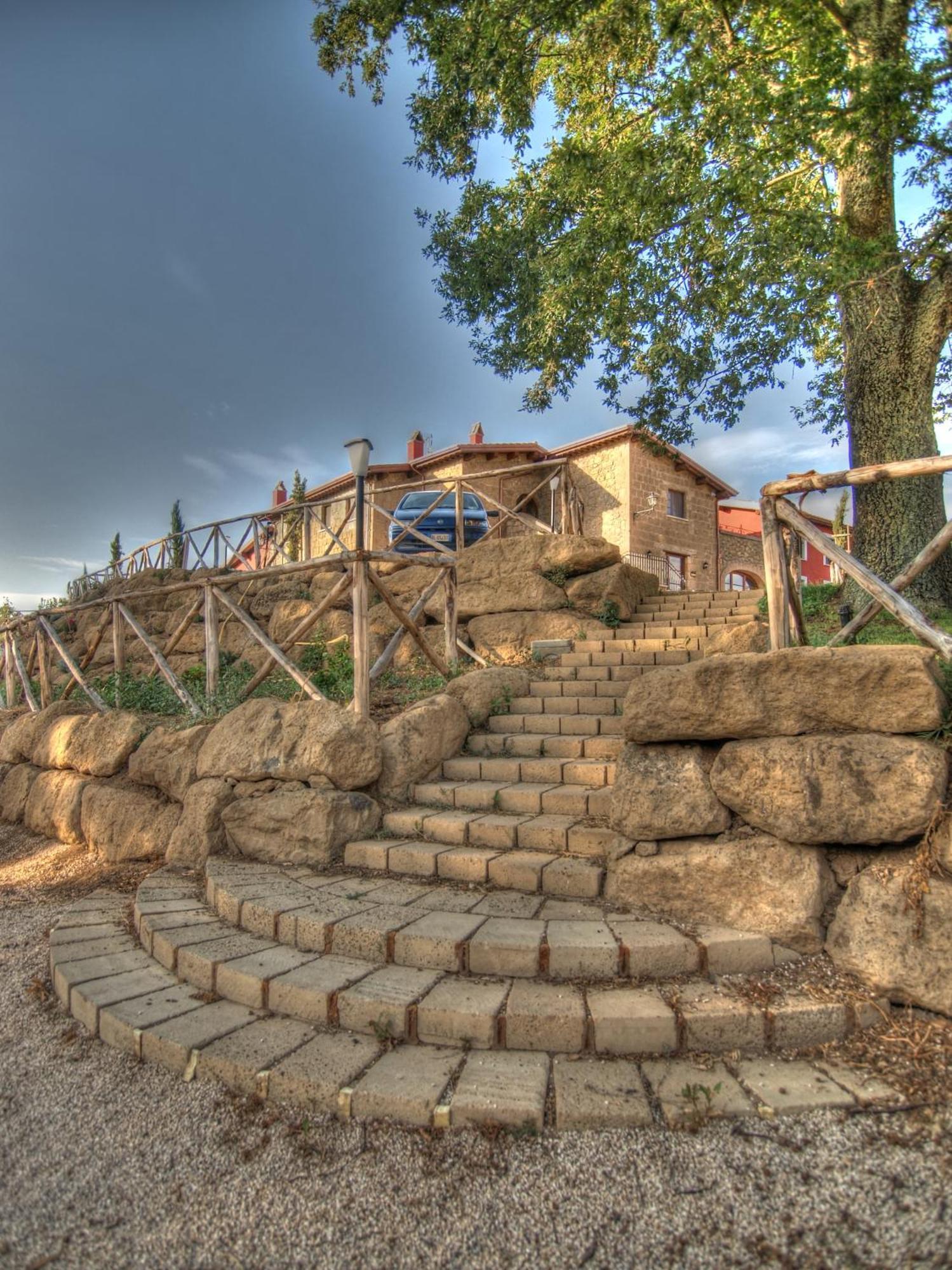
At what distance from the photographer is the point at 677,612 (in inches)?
276

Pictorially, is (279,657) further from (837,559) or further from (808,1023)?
(808,1023)

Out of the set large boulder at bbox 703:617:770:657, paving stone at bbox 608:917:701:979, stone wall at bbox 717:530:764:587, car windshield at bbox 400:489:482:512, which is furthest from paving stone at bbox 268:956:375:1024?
stone wall at bbox 717:530:764:587

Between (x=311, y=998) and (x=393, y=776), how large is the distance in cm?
162

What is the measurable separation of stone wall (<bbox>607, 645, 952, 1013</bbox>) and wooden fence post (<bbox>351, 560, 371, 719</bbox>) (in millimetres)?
1958

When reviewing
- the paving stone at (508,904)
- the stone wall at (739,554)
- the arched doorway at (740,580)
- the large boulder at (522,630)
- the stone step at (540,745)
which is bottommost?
the paving stone at (508,904)

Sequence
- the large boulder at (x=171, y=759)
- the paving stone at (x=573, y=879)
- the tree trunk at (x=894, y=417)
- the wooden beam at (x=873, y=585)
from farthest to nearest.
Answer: the tree trunk at (x=894, y=417)
the large boulder at (x=171, y=759)
the paving stone at (x=573, y=879)
the wooden beam at (x=873, y=585)

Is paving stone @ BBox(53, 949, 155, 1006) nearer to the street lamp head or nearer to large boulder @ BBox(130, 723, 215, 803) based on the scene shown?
large boulder @ BBox(130, 723, 215, 803)

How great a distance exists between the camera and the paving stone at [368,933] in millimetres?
2391

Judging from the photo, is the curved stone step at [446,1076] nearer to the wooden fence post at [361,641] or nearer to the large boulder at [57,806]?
the wooden fence post at [361,641]

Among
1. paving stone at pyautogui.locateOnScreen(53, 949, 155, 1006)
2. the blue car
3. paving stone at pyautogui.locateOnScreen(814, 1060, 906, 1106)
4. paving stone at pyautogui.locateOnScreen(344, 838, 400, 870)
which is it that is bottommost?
paving stone at pyautogui.locateOnScreen(53, 949, 155, 1006)

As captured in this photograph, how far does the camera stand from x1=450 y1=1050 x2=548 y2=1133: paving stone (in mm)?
1688

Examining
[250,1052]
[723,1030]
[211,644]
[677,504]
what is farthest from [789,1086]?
[677,504]

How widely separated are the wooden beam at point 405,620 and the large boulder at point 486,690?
0.37 m

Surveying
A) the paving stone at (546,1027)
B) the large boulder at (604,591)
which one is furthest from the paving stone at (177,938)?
the large boulder at (604,591)
